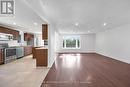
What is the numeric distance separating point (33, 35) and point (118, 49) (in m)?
8.72

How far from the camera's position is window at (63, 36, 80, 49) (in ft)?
45.0

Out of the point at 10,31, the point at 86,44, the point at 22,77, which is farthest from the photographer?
the point at 86,44

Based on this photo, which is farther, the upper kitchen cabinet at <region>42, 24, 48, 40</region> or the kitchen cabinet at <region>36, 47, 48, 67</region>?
the upper kitchen cabinet at <region>42, 24, 48, 40</region>

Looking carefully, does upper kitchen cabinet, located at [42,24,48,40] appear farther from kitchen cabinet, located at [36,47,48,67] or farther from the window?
the window

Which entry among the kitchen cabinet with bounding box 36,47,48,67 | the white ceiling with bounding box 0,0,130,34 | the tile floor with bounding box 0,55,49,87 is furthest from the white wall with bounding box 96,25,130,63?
the tile floor with bounding box 0,55,49,87

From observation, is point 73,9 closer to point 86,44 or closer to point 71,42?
point 86,44

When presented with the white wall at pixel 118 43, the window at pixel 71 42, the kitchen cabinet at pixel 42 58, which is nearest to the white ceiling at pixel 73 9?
the kitchen cabinet at pixel 42 58

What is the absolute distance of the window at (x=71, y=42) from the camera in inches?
540

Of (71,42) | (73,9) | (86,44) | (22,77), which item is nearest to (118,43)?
(73,9)

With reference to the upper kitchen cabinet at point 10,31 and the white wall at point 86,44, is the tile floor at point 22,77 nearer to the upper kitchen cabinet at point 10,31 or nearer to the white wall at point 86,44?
the upper kitchen cabinet at point 10,31

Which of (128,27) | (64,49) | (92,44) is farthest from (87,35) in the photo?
(128,27)

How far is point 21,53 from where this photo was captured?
347 inches

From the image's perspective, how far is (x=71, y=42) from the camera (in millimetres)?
13773

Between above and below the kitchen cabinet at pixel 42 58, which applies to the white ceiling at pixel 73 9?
above
